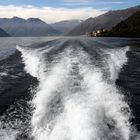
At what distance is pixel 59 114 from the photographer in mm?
11859

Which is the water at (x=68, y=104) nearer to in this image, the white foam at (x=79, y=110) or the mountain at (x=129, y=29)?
the white foam at (x=79, y=110)

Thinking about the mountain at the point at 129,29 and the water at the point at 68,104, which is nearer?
the water at the point at 68,104

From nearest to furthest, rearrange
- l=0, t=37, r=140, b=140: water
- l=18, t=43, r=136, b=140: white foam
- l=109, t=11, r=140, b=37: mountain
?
l=18, t=43, r=136, b=140: white foam → l=0, t=37, r=140, b=140: water → l=109, t=11, r=140, b=37: mountain

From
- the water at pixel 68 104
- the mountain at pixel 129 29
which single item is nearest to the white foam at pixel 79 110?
the water at pixel 68 104

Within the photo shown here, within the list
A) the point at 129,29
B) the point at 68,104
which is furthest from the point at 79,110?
the point at 129,29

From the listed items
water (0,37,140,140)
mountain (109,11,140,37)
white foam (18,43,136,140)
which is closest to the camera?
white foam (18,43,136,140)

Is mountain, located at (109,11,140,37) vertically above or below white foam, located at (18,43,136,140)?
below

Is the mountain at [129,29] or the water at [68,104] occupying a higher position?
the water at [68,104]

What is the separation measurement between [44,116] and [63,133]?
1.74m

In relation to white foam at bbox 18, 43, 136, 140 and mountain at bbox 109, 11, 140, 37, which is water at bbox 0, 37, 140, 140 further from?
mountain at bbox 109, 11, 140, 37

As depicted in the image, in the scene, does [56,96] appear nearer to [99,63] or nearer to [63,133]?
[63,133]

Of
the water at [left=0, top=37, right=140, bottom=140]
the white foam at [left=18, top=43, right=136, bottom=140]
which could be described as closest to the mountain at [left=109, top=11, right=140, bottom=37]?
the water at [left=0, top=37, right=140, bottom=140]

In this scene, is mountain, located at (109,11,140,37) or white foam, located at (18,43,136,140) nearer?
white foam, located at (18,43,136,140)

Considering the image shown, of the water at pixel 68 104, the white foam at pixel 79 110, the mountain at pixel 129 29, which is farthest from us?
the mountain at pixel 129 29
